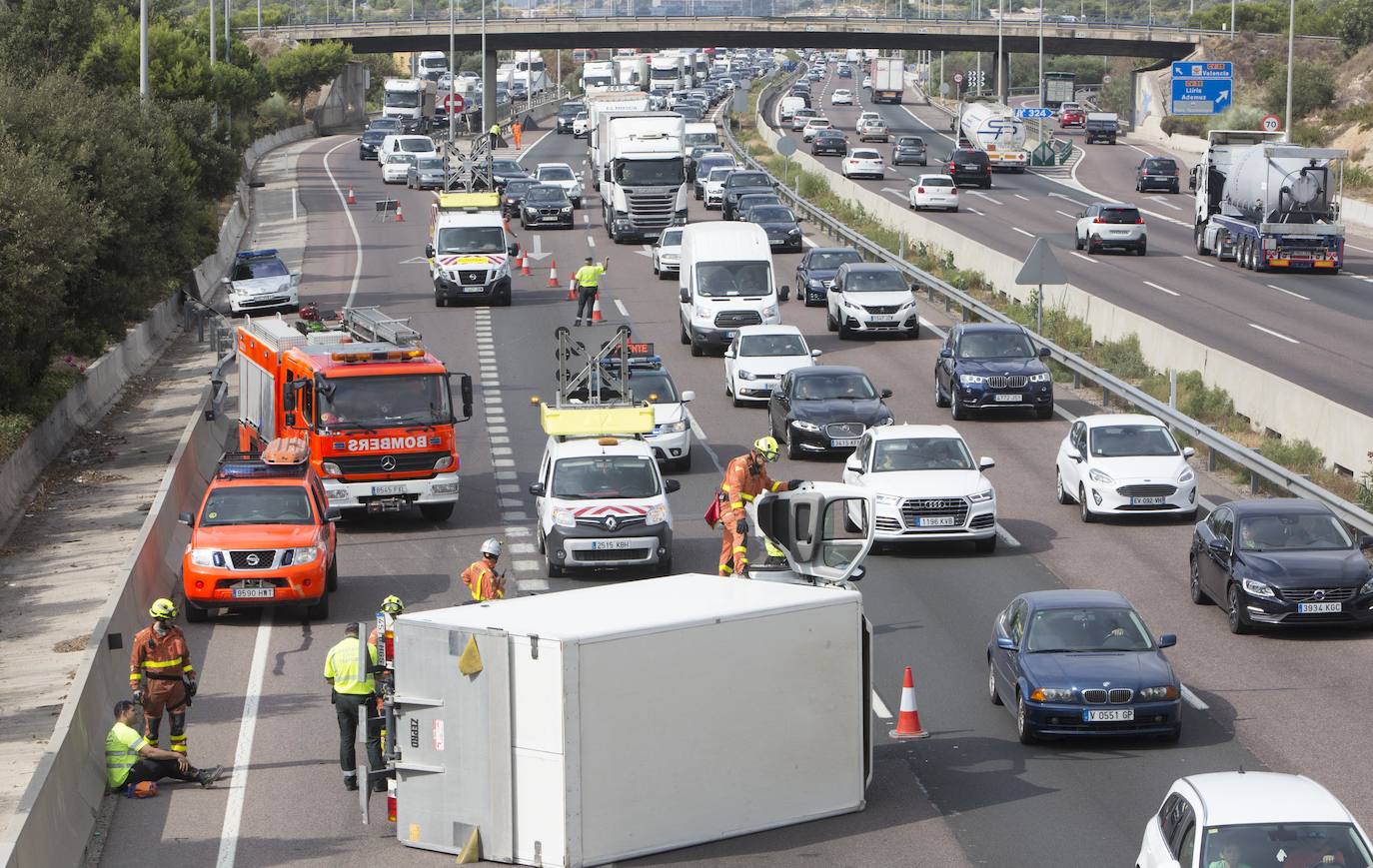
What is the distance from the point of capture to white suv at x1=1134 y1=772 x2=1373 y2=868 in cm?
1131

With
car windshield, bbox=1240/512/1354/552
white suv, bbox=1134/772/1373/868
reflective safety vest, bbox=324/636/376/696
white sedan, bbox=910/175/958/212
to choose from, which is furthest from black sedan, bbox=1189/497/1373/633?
white sedan, bbox=910/175/958/212

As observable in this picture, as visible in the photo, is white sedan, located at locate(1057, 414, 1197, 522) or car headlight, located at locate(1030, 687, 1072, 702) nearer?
car headlight, located at locate(1030, 687, 1072, 702)

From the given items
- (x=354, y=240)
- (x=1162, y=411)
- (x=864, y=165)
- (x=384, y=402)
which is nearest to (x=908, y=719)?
(x=384, y=402)

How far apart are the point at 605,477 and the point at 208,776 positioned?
9.01 meters

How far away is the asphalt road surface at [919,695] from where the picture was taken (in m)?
15.1

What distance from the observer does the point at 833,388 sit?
3178cm

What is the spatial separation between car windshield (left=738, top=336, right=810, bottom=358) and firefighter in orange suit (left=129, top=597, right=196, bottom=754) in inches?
774

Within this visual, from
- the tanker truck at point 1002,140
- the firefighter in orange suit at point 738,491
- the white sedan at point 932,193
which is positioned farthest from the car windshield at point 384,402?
the tanker truck at point 1002,140

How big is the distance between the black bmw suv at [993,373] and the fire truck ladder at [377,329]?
9.87m

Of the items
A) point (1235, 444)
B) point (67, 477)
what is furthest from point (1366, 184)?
point (67, 477)

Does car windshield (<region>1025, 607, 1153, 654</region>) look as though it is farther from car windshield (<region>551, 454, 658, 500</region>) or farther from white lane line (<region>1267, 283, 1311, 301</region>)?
white lane line (<region>1267, 283, 1311, 301</region>)

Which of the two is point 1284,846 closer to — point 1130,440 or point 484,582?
point 484,582

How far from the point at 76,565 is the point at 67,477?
6.49 metres

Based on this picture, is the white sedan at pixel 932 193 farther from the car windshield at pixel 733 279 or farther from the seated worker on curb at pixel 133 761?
the seated worker on curb at pixel 133 761
